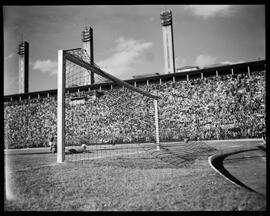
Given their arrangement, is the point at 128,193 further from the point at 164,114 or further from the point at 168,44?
the point at 168,44

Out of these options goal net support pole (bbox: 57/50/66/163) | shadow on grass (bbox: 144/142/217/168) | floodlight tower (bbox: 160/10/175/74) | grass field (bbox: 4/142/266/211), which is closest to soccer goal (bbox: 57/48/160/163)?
floodlight tower (bbox: 160/10/175/74)

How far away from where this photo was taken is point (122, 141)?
25859mm

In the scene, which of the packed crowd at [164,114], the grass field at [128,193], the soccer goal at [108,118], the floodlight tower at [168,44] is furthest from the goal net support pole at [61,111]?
the floodlight tower at [168,44]

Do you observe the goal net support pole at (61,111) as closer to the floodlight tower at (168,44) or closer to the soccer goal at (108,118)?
the soccer goal at (108,118)

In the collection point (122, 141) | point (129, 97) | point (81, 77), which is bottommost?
point (122, 141)

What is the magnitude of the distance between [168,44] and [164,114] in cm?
1260

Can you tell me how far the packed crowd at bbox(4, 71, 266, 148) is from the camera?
22.9 m

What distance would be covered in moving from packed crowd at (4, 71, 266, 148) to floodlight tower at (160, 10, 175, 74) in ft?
19.7

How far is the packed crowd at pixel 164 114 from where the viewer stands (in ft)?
75.0

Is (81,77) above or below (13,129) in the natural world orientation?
above

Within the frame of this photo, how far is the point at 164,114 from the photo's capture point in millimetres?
26531
